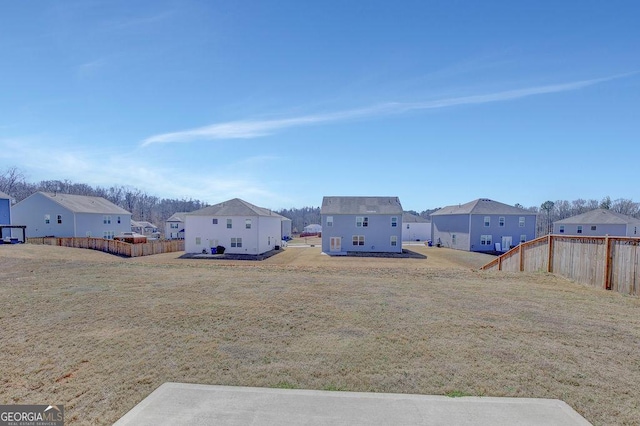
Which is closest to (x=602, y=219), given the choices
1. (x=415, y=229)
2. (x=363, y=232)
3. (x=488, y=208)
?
(x=488, y=208)

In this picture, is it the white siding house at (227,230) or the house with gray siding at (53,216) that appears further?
the house with gray siding at (53,216)

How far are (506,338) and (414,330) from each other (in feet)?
5.23

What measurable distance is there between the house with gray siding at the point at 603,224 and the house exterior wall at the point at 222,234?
4363cm

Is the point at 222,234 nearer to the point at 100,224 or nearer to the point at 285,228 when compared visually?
the point at 100,224

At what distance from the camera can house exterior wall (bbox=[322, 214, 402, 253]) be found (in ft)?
119

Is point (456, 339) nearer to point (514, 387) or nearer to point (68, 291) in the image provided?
point (514, 387)

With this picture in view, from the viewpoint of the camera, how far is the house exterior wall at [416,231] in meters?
57.8

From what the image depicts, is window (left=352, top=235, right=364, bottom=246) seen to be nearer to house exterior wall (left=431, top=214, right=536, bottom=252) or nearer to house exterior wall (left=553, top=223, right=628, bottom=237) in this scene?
house exterior wall (left=431, top=214, right=536, bottom=252)

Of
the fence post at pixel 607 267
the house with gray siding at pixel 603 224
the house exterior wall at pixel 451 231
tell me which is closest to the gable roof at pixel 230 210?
the house exterior wall at pixel 451 231

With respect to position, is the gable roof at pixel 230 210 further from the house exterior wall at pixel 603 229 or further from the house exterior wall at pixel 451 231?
the house exterior wall at pixel 603 229

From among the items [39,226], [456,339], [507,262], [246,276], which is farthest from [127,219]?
[456,339]

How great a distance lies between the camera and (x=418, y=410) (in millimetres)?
Result: 3551

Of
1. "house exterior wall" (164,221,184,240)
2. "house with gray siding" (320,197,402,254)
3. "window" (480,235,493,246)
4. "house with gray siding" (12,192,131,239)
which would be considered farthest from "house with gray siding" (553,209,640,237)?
"house with gray siding" (12,192,131,239)

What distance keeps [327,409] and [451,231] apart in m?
44.2
